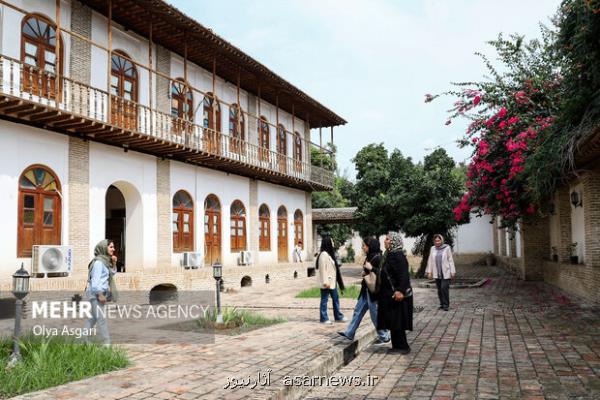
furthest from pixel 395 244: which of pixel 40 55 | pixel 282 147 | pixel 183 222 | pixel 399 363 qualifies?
pixel 282 147

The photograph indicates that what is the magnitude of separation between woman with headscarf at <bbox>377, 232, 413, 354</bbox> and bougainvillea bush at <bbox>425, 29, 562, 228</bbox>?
18.4 ft

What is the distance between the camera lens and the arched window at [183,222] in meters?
17.1

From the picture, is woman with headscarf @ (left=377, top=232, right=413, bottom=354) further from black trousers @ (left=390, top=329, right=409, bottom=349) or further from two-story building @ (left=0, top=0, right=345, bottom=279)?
two-story building @ (left=0, top=0, right=345, bottom=279)

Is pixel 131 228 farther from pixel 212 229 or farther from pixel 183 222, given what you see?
pixel 212 229

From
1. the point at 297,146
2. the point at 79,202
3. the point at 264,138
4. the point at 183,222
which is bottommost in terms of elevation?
the point at 183,222

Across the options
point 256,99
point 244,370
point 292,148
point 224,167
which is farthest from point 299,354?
point 292,148

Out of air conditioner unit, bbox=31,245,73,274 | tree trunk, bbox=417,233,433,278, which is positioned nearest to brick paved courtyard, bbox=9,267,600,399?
air conditioner unit, bbox=31,245,73,274

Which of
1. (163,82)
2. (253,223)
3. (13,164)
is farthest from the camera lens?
(253,223)

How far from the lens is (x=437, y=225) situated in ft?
68.6

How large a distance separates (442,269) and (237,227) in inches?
424

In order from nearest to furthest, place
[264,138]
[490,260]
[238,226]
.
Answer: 1. [238,226]
2. [264,138]
3. [490,260]

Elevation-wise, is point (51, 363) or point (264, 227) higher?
point (264, 227)

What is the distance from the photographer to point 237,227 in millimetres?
20703

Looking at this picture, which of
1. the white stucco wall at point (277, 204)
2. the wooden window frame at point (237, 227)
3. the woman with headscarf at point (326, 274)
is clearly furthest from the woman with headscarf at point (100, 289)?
the white stucco wall at point (277, 204)
